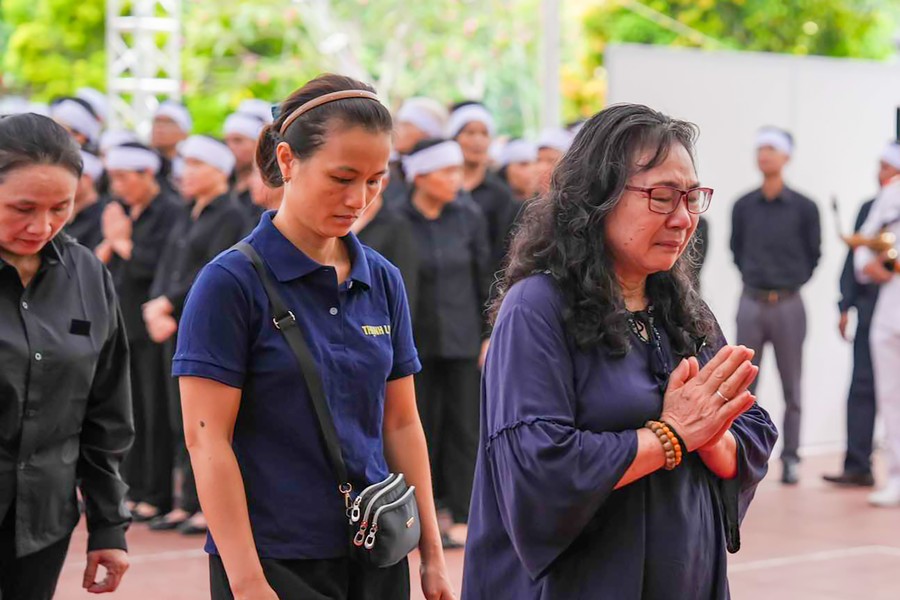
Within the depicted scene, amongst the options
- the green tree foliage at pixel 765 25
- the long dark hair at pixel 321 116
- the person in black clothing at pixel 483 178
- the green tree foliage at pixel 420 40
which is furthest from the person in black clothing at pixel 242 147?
the green tree foliage at pixel 765 25

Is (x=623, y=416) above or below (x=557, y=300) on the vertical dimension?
below

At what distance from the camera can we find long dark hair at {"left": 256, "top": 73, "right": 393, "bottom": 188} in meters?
3.32

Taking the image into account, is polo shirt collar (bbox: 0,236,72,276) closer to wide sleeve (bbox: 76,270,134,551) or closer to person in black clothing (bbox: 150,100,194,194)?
wide sleeve (bbox: 76,270,134,551)

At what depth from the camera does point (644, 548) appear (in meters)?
3.25

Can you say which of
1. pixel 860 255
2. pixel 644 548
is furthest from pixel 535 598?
pixel 860 255

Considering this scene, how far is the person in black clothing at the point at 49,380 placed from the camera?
12.0 feet

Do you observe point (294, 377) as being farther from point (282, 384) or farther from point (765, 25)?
point (765, 25)

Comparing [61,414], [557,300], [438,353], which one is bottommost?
[438,353]

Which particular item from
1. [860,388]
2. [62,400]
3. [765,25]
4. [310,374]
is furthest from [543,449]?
[765,25]

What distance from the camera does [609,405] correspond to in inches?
127

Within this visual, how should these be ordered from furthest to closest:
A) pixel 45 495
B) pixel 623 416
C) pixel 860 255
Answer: pixel 860 255 → pixel 45 495 → pixel 623 416

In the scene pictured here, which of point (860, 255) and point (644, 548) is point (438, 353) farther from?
point (644, 548)

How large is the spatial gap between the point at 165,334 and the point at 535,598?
18.2 feet

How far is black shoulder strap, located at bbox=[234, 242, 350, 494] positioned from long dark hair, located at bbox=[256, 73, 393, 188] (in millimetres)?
309
